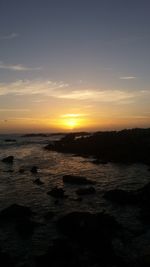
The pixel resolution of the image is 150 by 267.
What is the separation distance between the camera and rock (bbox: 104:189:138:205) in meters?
32.2

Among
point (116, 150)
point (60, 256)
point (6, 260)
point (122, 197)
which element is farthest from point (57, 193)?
point (116, 150)

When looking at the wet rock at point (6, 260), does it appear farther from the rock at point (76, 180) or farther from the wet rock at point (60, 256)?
the rock at point (76, 180)

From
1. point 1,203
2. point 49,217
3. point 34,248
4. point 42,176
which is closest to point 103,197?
point 49,217

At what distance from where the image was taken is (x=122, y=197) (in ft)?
108

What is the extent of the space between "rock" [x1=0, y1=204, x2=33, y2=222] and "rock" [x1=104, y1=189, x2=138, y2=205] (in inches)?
368

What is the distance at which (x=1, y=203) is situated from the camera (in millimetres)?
32875

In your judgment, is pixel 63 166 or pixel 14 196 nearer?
pixel 14 196

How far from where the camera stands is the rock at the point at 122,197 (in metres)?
32.2

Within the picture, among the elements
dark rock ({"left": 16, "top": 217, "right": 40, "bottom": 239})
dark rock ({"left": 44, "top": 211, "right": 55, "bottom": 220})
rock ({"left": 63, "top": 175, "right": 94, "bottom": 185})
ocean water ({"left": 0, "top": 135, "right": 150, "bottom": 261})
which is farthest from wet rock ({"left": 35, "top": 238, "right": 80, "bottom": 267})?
rock ({"left": 63, "top": 175, "right": 94, "bottom": 185})

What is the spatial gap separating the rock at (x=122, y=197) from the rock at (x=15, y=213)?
9.34 meters

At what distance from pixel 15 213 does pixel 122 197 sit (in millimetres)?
11609

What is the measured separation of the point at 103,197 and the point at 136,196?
3.79 meters

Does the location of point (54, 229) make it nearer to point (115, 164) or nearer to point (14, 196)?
point (14, 196)

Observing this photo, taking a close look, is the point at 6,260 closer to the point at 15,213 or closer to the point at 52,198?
the point at 15,213
